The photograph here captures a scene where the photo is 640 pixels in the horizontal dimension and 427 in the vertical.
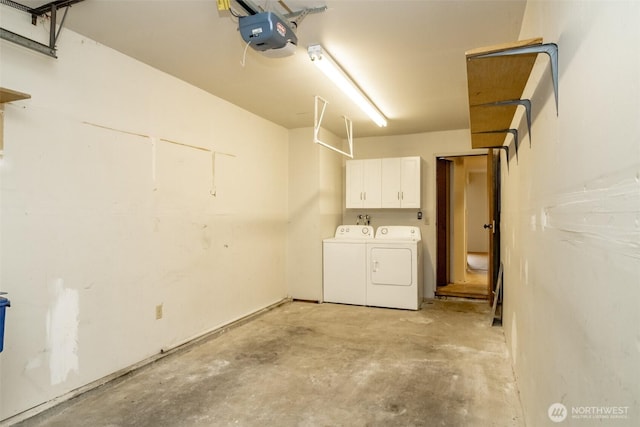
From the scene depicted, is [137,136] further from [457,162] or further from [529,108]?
[457,162]

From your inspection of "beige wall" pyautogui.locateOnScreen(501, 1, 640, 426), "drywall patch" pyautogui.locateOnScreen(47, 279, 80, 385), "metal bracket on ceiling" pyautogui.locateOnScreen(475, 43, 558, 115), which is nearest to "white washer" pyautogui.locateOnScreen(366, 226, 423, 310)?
"beige wall" pyautogui.locateOnScreen(501, 1, 640, 426)

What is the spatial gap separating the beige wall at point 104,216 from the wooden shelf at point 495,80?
2.58 metres

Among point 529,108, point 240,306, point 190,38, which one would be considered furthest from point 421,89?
point 240,306

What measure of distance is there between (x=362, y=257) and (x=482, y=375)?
8.29 ft

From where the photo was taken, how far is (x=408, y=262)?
16.4ft

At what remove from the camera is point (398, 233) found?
5613mm

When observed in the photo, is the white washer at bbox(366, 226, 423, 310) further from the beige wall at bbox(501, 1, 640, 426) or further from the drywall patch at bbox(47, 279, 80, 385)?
the drywall patch at bbox(47, 279, 80, 385)

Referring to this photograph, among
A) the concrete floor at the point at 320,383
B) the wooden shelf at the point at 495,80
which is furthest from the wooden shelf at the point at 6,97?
the wooden shelf at the point at 495,80

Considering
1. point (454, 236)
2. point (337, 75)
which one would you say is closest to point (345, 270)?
point (454, 236)

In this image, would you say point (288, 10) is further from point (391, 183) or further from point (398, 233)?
point (398, 233)

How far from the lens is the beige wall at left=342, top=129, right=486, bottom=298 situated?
565cm

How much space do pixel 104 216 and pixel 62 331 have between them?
84cm

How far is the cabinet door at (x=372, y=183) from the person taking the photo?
5.73 metres

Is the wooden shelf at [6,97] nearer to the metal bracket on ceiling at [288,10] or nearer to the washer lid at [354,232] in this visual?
the metal bracket on ceiling at [288,10]
